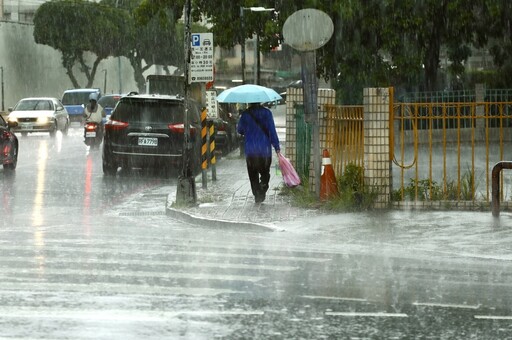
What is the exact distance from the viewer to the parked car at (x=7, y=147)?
1056 inches

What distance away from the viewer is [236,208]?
1836 centimetres

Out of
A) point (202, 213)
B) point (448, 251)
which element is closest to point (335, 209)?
point (202, 213)

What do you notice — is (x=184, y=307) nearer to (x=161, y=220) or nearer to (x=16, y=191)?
(x=161, y=220)

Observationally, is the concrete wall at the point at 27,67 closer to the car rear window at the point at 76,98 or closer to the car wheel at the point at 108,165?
the car rear window at the point at 76,98

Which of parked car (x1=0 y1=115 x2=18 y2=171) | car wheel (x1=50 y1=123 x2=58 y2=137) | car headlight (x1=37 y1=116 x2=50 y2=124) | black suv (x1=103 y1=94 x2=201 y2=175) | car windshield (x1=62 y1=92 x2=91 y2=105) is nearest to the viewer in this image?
black suv (x1=103 y1=94 x2=201 y2=175)

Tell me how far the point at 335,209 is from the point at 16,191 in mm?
7199

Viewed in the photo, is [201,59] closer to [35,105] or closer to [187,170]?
[187,170]

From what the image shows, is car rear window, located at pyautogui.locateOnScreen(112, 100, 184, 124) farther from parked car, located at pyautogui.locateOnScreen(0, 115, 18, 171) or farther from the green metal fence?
the green metal fence

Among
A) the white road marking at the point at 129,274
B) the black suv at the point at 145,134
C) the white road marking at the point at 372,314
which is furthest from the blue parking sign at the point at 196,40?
the white road marking at the point at 372,314

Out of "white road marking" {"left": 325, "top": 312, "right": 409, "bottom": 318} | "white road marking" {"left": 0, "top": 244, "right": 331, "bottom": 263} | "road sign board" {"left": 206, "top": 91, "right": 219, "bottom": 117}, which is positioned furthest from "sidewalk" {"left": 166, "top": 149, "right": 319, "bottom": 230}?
"white road marking" {"left": 325, "top": 312, "right": 409, "bottom": 318}

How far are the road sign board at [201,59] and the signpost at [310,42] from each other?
8.15 ft

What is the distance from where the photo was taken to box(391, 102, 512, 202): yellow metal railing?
57.2 feet

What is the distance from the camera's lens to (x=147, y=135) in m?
26.3

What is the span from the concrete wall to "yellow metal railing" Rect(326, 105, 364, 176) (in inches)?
2325
